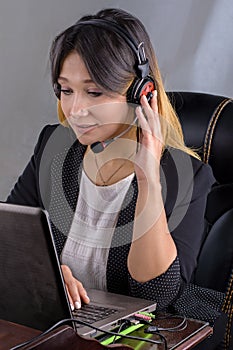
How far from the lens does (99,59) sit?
52.6 inches

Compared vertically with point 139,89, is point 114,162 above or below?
below

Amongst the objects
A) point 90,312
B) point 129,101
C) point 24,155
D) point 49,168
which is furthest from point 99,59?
point 24,155

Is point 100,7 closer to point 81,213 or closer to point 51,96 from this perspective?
point 51,96

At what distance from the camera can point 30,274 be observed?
937mm

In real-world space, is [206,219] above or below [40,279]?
below

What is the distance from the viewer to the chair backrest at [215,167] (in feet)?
5.16

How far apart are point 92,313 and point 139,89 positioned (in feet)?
1.64

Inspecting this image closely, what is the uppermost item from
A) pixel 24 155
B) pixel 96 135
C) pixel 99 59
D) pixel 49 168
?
pixel 99 59

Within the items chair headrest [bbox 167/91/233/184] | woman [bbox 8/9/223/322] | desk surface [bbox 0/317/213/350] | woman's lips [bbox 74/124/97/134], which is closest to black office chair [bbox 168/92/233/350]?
chair headrest [bbox 167/91/233/184]

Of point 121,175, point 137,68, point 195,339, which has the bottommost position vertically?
point 195,339

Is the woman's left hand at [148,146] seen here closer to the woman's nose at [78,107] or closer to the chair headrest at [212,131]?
the woman's nose at [78,107]

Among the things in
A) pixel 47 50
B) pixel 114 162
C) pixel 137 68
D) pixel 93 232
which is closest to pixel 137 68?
pixel 137 68

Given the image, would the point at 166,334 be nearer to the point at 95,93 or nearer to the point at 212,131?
the point at 95,93

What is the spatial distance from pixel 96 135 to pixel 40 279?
0.52 meters
